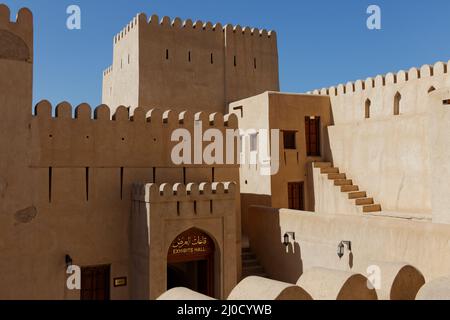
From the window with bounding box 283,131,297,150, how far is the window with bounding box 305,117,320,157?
59 centimetres

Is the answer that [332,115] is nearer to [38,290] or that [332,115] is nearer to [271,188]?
[271,188]

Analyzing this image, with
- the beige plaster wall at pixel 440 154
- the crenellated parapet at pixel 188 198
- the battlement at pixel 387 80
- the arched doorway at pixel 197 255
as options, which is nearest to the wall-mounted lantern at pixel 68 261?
the crenellated parapet at pixel 188 198

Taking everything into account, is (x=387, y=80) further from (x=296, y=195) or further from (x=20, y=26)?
(x=20, y=26)

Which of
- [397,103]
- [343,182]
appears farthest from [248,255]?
[397,103]

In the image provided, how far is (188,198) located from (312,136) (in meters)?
6.76

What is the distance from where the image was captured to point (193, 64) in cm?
1772

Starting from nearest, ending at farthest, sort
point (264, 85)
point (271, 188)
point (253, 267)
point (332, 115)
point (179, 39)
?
1. point (253, 267)
2. point (271, 188)
3. point (332, 115)
4. point (179, 39)
5. point (264, 85)

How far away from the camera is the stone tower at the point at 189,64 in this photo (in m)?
16.7

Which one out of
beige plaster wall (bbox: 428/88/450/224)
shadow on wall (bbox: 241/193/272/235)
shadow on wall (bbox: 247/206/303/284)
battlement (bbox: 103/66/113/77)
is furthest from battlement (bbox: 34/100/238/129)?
battlement (bbox: 103/66/113/77)

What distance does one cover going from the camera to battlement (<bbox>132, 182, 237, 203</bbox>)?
986 centimetres

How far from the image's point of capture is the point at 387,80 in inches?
562

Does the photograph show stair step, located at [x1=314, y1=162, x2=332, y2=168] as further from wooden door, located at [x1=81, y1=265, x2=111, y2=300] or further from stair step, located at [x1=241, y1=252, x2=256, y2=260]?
wooden door, located at [x1=81, y1=265, x2=111, y2=300]
